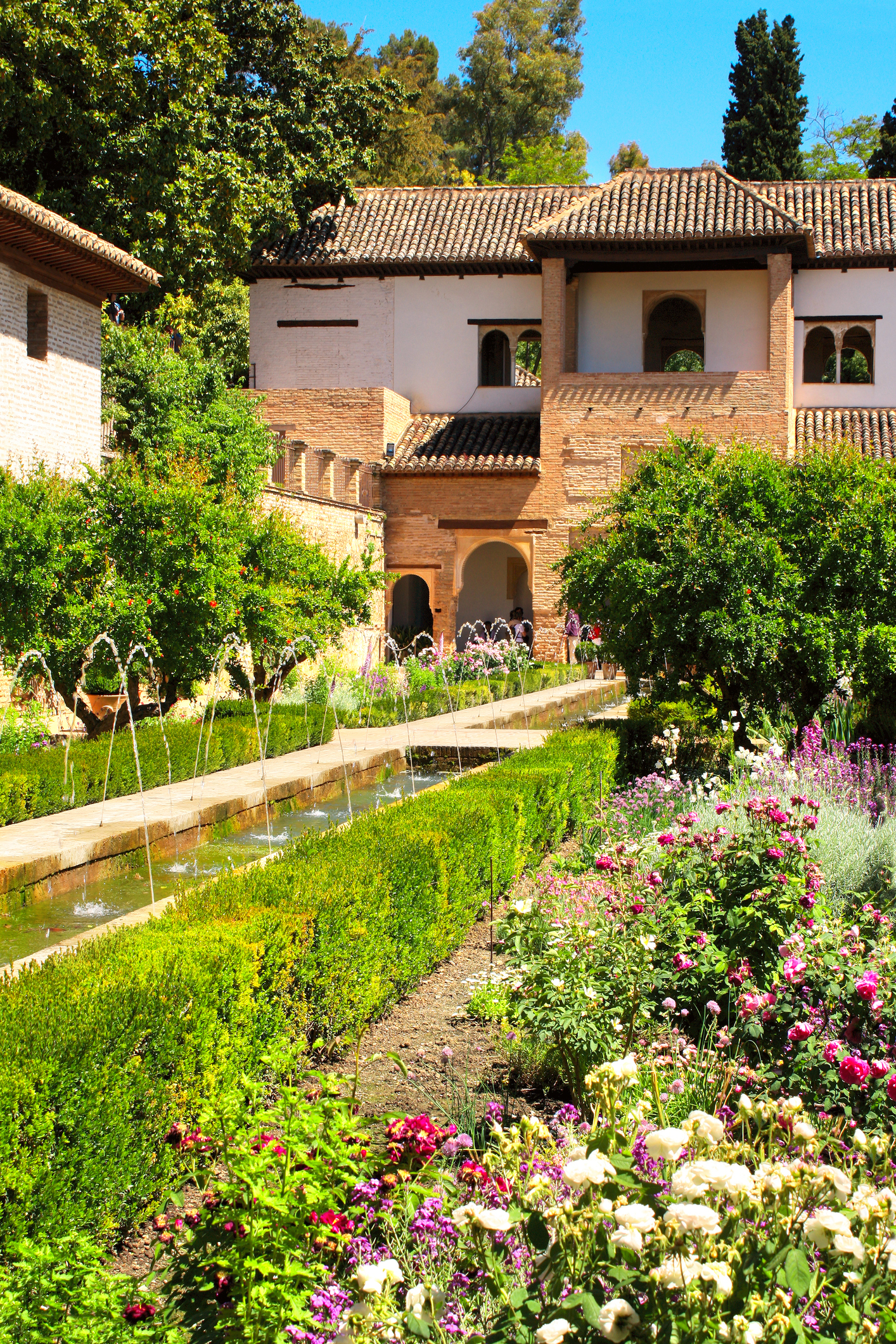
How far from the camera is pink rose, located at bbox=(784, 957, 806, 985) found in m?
2.92

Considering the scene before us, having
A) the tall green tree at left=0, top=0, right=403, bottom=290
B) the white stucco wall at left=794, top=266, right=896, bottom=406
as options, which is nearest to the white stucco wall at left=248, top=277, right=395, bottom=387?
the tall green tree at left=0, top=0, right=403, bottom=290

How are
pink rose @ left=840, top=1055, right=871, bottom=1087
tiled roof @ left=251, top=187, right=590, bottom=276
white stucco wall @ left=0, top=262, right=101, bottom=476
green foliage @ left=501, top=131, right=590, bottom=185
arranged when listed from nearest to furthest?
pink rose @ left=840, top=1055, right=871, bottom=1087 → white stucco wall @ left=0, top=262, right=101, bottom=476 → tiled roof @ left=251, top=187, right=590, bottom=276 → green foliage @ left=501, top=131, right=590, bottom=185

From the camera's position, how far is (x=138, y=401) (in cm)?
1823

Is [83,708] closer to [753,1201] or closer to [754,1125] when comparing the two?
[754,1125]

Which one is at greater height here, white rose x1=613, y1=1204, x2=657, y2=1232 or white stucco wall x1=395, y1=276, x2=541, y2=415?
white stucco wall x1=395, y1=276, x2=541, y2=415

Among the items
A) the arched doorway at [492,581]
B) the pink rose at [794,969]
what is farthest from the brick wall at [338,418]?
the pink rose at [794,969]

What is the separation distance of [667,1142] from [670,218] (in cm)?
2215

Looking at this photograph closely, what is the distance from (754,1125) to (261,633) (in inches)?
332

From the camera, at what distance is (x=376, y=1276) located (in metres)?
1.78

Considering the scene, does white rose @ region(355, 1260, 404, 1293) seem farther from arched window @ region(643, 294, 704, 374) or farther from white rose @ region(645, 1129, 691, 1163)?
arched window @ region(643, 294, 704, 374)

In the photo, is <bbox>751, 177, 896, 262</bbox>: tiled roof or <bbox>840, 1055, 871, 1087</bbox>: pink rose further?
<bbox>751, 177, 896, 262</bbox>: tiled roof

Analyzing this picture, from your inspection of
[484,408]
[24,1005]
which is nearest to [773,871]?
[24,1005]

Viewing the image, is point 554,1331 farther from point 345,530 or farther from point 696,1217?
point 345,530

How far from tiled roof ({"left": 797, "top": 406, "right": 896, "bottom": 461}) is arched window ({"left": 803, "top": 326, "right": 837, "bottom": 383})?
1.25 metres
